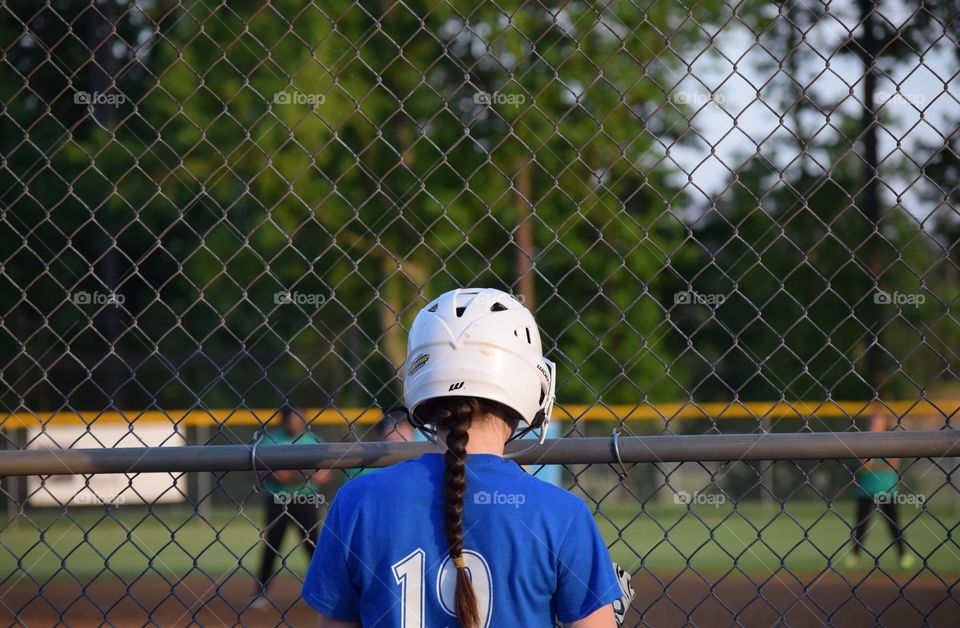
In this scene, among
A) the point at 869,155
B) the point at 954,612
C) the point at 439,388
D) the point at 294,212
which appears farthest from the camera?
the point at 294,212

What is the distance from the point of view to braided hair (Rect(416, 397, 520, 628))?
1832 millimetres

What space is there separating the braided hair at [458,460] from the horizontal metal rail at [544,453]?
2.37 feet

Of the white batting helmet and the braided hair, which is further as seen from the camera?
the white batting helmet

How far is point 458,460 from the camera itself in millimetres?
1881

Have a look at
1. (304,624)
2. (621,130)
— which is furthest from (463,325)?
(621,130)

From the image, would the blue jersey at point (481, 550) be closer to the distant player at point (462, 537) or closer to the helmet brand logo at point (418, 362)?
the distant player at point (462, 537)

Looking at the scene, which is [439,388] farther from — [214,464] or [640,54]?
[640,54]

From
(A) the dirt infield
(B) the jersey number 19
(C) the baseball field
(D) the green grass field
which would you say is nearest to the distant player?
(B) the jersey number 19

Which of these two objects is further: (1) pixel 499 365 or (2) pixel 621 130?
(2) pixel 621 130

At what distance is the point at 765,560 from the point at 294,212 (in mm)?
11844

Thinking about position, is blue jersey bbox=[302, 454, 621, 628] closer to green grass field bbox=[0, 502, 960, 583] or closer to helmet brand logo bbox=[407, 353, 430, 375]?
helmet brand logo bbox=[407, 353, 430, 375]

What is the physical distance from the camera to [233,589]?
36.5 feet

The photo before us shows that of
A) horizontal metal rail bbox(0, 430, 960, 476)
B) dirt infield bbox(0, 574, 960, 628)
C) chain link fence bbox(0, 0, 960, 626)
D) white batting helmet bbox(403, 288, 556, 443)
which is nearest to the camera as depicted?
white batting helmet bbox(403, 288, 556, 443)

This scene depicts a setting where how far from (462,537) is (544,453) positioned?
35.8 inches
